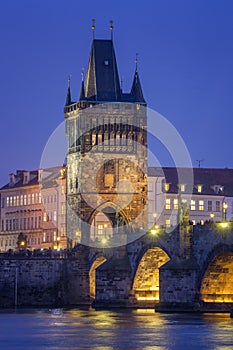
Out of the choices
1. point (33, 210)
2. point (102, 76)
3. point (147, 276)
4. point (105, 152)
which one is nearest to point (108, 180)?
point (105, 152)

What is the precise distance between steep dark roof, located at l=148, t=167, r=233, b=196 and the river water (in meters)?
42.6

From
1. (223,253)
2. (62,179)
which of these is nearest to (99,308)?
(223,253)

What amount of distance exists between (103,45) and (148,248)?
83.3 feet

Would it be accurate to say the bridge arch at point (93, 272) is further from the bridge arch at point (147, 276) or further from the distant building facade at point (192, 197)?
the distant building facade at point (192, 197)

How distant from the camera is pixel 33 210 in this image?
144625 millimetres

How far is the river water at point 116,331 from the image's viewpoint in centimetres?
6284

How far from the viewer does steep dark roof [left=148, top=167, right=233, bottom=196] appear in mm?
129875

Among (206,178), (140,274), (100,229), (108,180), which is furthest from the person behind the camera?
(206,178)

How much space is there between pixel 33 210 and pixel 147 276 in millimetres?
47740

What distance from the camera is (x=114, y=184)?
113000mm

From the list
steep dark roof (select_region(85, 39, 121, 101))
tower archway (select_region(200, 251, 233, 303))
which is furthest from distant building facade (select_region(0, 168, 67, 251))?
tower archway (select_region(200, 251, 233, 303))

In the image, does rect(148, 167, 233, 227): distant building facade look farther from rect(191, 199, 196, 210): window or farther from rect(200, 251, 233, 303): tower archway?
rect(200, 251, 233, 303): tower archway

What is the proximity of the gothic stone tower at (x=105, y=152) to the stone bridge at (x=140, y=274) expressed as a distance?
4.68 metres

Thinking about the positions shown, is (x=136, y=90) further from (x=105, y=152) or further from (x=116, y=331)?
(x=116, y=331)
